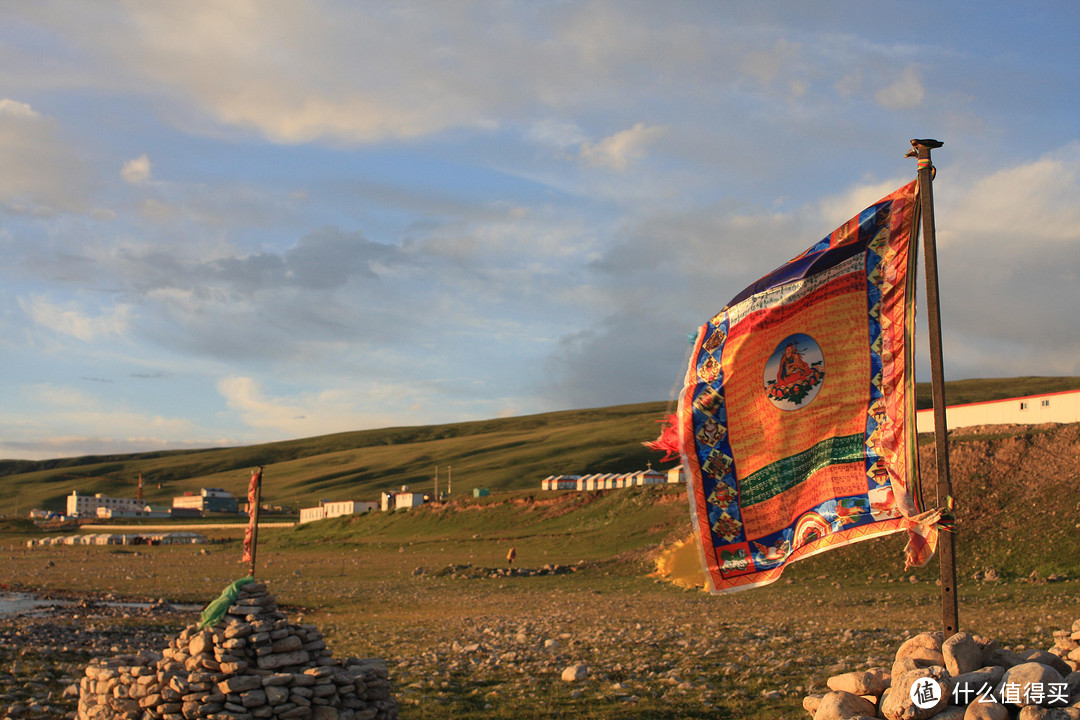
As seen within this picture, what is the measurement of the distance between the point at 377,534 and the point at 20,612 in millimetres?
52463

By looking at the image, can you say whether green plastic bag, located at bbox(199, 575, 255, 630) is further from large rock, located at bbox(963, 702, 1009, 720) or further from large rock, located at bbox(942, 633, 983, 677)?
large rock, located at bbox(963, 702, 1009, 720)

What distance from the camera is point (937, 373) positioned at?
8.91m

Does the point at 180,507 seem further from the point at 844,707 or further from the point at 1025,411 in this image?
the point at 844,707

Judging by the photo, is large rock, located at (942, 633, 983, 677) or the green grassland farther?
the green grassland

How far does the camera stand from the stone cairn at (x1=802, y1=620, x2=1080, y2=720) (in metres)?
8.18

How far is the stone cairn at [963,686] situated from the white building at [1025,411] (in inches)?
1853

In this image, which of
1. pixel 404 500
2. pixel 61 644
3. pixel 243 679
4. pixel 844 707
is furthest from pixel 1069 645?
pixel 404 500

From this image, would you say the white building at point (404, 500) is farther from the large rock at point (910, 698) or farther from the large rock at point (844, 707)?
the large rock at point (910, 698)

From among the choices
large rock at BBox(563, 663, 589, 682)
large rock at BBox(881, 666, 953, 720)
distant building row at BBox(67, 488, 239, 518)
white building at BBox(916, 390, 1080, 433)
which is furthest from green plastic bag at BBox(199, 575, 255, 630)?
distant building row at BBox(67, 488, 239, 518)

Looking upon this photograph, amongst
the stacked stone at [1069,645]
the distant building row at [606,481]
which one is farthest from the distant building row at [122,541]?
the stacked stone at [1069,645]

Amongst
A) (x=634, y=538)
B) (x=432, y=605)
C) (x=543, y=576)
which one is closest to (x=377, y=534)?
(x=634, y=538)

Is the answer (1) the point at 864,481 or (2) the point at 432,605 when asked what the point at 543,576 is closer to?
(2) the point at 432,605

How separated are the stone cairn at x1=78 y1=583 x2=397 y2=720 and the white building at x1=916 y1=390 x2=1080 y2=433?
47304mm

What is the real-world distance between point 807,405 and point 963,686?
322cm
